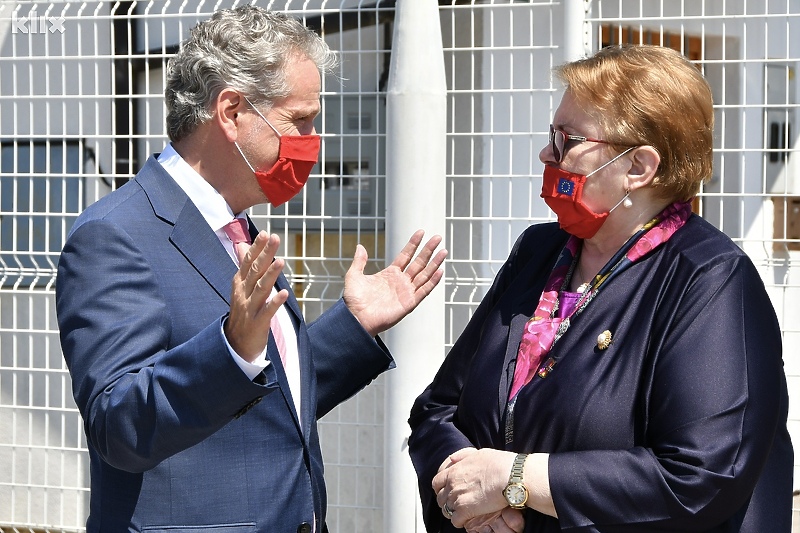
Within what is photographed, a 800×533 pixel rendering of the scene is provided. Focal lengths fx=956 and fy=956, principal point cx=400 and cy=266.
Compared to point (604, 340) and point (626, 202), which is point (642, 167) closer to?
point (626, 202)

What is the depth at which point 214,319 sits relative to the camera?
2.00 metres

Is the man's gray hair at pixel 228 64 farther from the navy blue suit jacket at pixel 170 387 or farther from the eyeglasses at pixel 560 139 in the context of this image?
the eyeglasses at pixel 560 139

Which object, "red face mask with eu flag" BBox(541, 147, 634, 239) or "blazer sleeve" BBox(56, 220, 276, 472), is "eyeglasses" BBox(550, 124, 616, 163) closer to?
"red face mask with eu flag" BBox(541, 147, 634, 239)

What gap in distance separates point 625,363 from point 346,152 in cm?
220

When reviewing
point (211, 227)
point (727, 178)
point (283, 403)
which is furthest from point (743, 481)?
point (727, 178)

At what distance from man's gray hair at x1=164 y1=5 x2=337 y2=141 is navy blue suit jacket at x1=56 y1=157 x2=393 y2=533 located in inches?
6.1

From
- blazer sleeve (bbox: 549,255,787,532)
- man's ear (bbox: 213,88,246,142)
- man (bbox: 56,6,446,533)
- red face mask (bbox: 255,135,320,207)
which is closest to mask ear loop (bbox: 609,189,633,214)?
blazer sleeve (bbox: 549,255,787,532)

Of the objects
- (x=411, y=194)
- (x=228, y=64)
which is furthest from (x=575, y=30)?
(x=228, y=64)

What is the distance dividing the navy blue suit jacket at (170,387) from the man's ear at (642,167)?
2.81 feet

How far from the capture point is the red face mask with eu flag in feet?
7.20

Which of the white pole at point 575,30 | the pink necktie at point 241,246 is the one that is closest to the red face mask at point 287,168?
the pink necktie at point 241,246

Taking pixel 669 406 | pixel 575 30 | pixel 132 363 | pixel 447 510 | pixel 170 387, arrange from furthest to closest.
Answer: pixel 575 30
pixel 447 510
pixel 669 406
pixel 132 363
pixel 170 387

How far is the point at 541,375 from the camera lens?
6.89 feet

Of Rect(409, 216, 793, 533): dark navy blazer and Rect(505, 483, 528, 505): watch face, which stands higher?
Rect(409, 216, 793, 533): dark navy blazer
